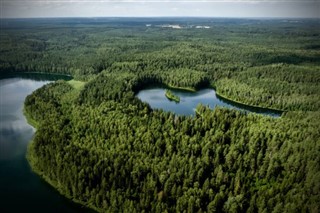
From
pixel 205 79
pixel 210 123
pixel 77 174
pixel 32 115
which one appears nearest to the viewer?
pixel 77 174

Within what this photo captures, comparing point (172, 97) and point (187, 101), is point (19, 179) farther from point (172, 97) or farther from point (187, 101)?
point (187, 101)

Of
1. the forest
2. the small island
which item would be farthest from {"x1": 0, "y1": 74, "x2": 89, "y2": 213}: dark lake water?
the small island

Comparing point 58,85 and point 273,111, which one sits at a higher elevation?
point 58,85

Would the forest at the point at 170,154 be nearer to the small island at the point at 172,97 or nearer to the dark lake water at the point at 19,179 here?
the dark lake water at the point at 19,179

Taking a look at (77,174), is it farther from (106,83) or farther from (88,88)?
(106,83)

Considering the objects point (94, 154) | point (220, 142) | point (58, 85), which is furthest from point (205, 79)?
point (94, 154)

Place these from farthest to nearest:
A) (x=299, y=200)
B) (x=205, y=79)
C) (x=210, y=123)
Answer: (x=205, y=79) < (x=210, y=123) < (x=299, y=200)

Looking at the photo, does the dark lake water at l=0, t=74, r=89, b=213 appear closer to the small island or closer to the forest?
the forest
